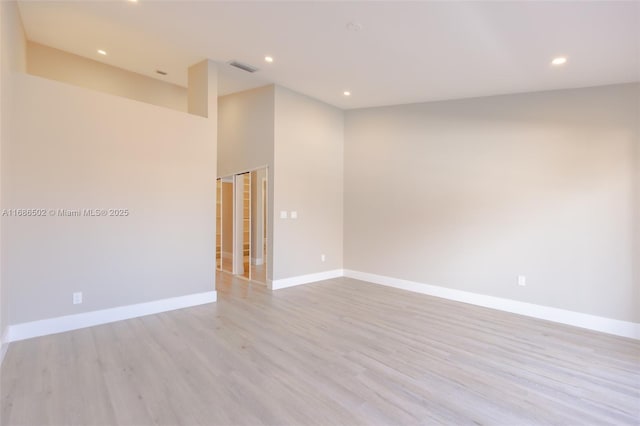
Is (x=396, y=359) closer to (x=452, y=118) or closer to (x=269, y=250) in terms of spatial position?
(x=269, y=250)

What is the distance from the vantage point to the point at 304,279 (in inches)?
209

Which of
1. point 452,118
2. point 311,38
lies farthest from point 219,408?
point 452,118

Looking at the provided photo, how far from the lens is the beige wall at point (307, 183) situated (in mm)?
4961

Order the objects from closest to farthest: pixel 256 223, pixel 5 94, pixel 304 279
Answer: pixel 5 94
pixel 304 279
pixel 256 223

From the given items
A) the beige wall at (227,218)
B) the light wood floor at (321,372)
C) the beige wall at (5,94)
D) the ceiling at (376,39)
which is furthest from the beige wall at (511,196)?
the beige wall at (5,94)

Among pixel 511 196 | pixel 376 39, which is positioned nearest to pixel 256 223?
pixel 376 39

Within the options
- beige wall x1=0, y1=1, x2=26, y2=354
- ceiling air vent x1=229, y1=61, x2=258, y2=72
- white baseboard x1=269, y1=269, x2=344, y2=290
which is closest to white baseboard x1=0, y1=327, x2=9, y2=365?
beige wall x1=0, y1=1, x2=26, y2=354

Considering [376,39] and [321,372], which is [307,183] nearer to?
[376,39]

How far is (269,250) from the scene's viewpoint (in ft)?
16.3

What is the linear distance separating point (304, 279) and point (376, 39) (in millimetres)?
3726

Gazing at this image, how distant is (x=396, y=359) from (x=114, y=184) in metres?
3.52

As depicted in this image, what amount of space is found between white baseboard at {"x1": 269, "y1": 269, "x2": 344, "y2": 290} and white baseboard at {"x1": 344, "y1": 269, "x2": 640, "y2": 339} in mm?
862

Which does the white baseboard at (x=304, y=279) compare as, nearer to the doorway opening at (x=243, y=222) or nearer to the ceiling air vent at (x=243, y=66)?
the doorway opening at (x=243, y=222)

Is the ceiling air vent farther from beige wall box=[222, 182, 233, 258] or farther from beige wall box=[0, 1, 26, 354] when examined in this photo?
beige wall box=[222, 182, 233, 258]
